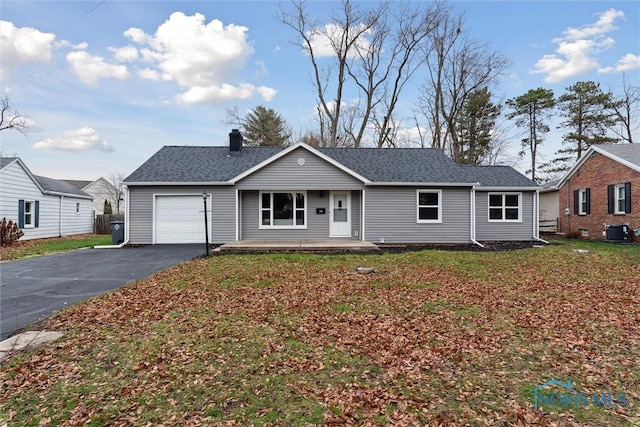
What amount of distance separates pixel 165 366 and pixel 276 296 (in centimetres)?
287

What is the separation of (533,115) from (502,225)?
61.6 feet

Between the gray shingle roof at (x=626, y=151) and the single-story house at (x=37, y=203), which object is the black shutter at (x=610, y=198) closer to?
the gray shingle roof at (x=626, y=151)

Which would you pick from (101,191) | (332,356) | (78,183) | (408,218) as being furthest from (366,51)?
(78,183)

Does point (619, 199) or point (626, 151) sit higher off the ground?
point (626, 151)

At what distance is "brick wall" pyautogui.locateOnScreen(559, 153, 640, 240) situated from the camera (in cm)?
1499

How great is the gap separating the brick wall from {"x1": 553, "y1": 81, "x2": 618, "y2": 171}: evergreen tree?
10200 mm

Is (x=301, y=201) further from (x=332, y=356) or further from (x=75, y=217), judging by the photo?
(x=75, y=217)

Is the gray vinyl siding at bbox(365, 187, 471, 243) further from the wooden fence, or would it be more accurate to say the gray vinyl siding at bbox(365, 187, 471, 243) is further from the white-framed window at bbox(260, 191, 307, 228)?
the wooden fence

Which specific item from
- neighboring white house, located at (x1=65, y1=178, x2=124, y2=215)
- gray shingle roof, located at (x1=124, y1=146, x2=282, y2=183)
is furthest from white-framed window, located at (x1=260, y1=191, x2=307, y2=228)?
neighboring white house, located at (x1=65, y1=178, x2=124, y2=215)

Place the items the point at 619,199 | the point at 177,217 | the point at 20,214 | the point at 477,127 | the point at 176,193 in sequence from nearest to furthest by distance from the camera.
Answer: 1. the point at 176,193
2. the point at 177,217
3. the point at 619,199
4. the point at 20,214
5. the point at 477,127

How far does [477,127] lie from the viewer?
28.3 m

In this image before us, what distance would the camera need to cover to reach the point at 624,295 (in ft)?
20.5

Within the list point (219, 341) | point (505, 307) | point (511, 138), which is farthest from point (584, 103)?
point (219, 341)

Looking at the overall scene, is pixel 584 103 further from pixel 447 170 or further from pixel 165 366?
pixel 165 366
